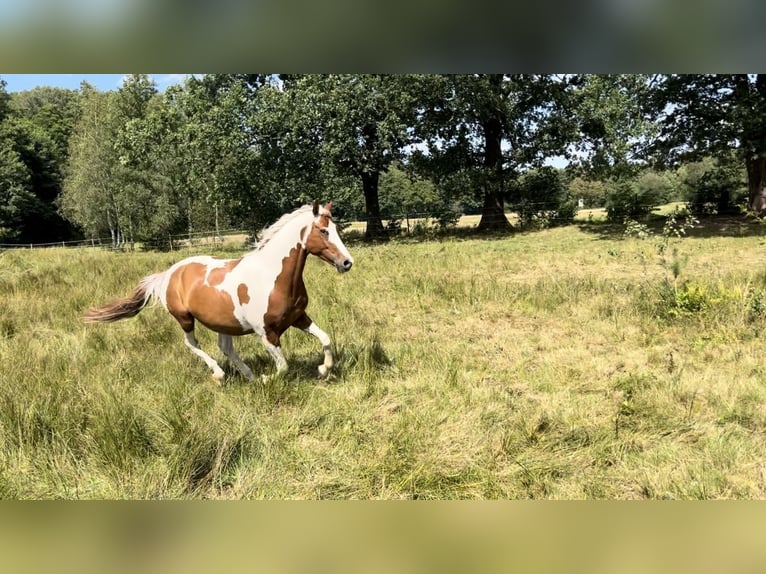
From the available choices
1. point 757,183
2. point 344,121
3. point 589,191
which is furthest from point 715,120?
point 589,191

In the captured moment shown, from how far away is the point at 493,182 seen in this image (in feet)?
79.2

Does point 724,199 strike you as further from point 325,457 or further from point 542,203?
point 325,457

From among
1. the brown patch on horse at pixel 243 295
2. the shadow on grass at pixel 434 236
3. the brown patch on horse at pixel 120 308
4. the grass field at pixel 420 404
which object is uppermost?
the shadow on grass at pixel 434 236

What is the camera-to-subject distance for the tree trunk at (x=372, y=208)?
81.9 ft

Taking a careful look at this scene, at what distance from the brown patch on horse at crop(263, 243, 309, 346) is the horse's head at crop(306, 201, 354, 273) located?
0.51 ft

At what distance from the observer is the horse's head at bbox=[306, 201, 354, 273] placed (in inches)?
169

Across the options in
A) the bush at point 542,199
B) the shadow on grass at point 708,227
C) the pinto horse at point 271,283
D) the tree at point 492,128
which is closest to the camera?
the pinto horse at point 271,283

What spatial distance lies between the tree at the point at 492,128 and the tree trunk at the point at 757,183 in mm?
7419

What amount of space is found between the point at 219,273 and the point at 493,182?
21.5 m

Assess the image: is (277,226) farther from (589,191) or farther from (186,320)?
(589,191)

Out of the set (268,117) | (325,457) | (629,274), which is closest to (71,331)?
(325,457)

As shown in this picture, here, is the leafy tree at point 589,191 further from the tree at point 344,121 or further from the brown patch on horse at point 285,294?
the brown patch on horse at point 285,294

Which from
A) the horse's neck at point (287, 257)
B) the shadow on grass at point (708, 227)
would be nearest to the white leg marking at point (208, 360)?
the horse's neck at point (287, 257)

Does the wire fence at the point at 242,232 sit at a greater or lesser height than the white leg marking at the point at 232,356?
greater
